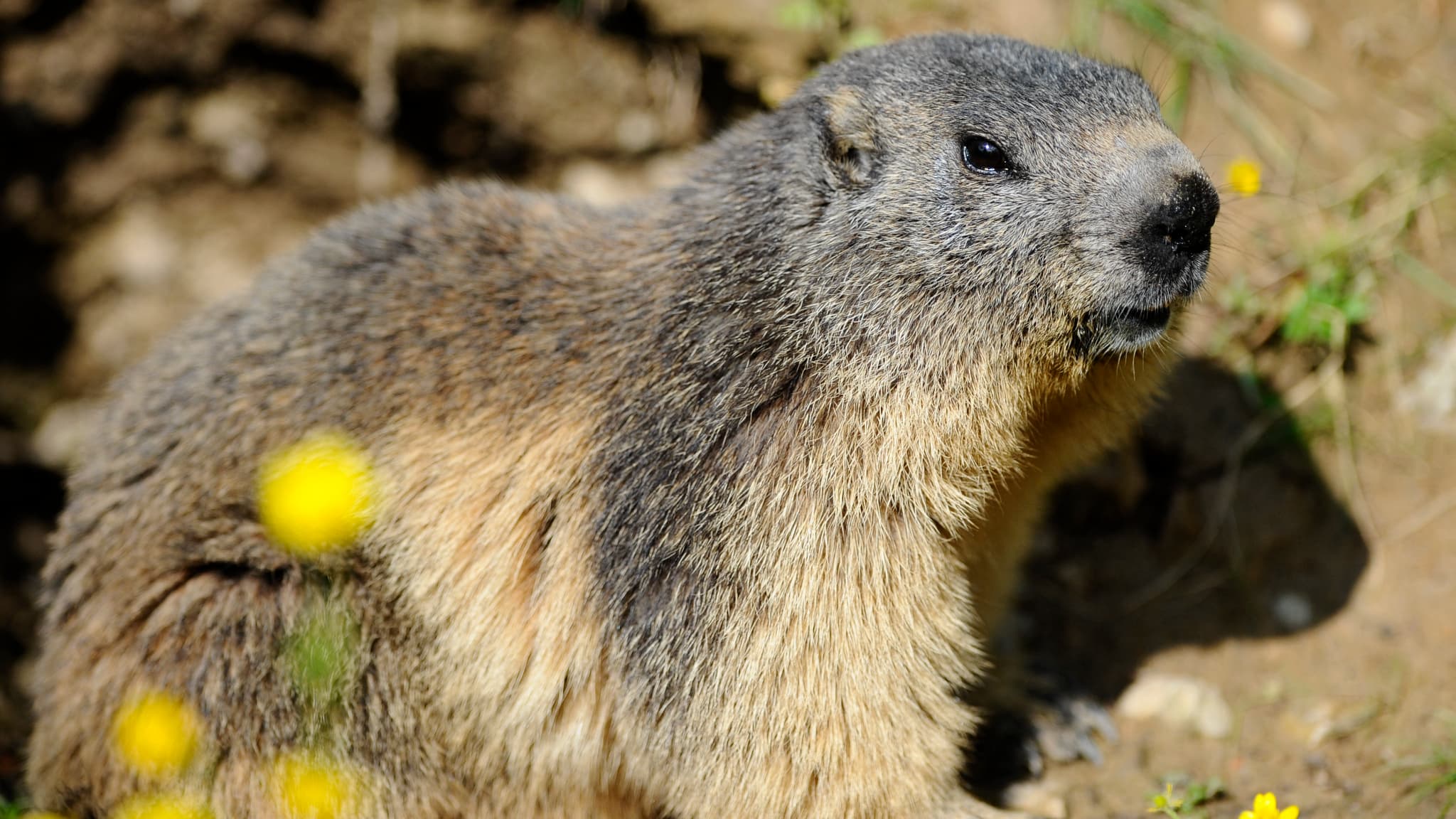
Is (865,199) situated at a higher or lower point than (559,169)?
higher

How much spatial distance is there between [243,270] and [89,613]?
3.94 metres

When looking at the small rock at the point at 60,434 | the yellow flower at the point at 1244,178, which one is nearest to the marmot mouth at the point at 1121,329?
the yellow flower at the point at 1244,178

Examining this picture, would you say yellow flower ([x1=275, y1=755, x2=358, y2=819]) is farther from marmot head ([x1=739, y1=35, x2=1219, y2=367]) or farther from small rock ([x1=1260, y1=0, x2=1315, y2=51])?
small rock ([x1=1260, y1=0, x2=1315, y2=51])

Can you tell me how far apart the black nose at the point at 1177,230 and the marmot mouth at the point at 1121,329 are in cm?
14

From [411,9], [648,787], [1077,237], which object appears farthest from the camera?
[411,9]

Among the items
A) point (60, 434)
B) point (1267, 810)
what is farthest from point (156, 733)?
point (60, 434)

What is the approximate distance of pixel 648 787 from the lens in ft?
14.2

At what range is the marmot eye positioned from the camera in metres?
3.94

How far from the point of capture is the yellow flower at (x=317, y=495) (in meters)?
4.07

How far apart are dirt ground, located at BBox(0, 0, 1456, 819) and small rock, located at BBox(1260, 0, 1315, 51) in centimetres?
2

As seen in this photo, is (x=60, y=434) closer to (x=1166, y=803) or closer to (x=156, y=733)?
(x=156, y=733)

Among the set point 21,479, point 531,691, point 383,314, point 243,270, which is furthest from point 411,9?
point 531,691

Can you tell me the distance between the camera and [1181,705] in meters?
5.20

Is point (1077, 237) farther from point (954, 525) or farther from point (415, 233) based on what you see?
point (415, 233)
